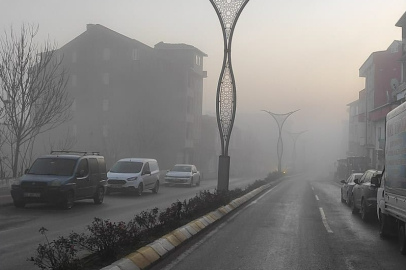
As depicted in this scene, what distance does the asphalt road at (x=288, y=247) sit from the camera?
794cm

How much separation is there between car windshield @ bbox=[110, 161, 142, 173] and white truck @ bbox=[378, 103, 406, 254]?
48.5 ft

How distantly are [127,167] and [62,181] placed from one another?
888cm

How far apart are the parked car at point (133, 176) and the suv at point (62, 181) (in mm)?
4162

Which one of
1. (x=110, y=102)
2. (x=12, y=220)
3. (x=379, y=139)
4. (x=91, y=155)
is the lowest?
(x=12, y=220)

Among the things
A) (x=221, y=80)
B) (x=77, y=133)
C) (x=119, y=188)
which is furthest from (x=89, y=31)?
(x=221, y=80)

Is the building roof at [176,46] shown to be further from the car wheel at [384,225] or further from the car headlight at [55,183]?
the car wheel at [384,225]

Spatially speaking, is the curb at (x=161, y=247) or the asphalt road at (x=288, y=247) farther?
the asphalt road at (x=288, y=247)

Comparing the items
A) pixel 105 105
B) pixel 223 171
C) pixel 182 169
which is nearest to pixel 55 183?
pixel 223 171

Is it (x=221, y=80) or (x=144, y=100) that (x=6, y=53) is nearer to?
(x=221, y=80)

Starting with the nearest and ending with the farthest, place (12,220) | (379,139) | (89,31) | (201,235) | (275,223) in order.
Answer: (201,235), (12,220), (275,223), (379,139), (89,31)

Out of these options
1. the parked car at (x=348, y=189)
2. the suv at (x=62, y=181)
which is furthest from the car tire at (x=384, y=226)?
the suv at (x=62, y=181)

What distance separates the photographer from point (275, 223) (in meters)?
13.7

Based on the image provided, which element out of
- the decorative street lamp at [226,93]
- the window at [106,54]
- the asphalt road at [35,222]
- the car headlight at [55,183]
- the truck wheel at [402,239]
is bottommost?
the asphalt road at [35,222]

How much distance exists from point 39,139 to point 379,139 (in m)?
37.7
